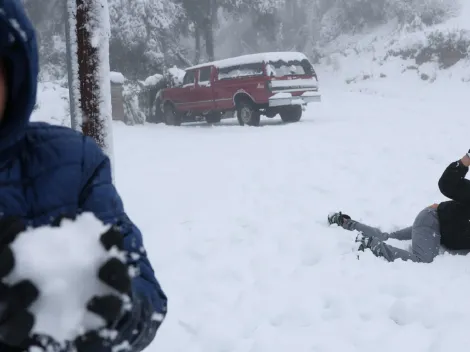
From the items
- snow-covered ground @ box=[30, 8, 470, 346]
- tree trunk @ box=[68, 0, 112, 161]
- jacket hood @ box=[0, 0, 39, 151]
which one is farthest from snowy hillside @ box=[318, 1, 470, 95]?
jacket hood @ box=[0, 0, 39, 151]

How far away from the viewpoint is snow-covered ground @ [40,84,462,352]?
3594mm

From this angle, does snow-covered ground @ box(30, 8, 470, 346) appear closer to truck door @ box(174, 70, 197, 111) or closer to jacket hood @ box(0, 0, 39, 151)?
jacket hood @ box(0, 0, 39, 151)

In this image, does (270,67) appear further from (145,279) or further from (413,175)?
(145,279)

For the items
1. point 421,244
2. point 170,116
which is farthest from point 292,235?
point 170,116

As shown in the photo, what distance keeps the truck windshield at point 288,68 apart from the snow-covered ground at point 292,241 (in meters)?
3.55

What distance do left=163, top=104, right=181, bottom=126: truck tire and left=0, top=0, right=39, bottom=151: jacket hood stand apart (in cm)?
1584

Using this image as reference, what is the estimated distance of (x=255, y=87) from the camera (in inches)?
553

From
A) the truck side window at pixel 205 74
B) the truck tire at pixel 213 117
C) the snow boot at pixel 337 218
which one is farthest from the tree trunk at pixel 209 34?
the snow boot at pixel 337 218

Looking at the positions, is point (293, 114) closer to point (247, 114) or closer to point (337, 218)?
point (247, 114)

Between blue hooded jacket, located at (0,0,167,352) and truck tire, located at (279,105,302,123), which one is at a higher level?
blue hooded jacket, located at (0,0,167,352)

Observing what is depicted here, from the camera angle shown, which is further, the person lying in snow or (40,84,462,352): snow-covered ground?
the person lying in snow

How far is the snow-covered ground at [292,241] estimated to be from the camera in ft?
11.8

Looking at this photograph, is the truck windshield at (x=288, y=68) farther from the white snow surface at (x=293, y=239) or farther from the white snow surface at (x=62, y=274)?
the white snow surface at (x=62, y=274)

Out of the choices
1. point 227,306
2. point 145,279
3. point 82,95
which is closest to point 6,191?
point 145,279
